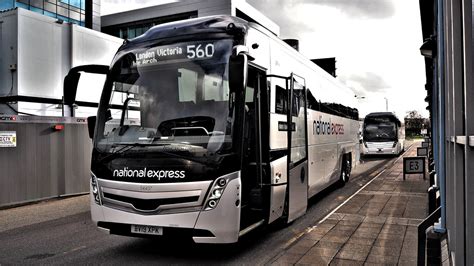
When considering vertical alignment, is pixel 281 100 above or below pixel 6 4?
below

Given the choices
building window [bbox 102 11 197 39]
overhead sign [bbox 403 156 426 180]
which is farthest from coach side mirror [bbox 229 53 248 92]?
building window [bbox 102 11 197 39]

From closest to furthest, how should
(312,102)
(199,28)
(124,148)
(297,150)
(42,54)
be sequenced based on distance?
(124,148) → (199,28) → (297,150) → (312,102) → (42,54)

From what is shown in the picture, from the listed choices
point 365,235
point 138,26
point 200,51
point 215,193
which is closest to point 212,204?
point 215,193

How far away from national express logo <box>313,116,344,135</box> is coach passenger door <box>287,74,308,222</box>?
1580 mm

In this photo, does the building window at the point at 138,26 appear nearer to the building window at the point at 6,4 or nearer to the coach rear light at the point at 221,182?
the building window at the point at 6,4

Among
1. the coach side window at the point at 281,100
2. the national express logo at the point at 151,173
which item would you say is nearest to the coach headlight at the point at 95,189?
the national express logo at the point at 151,173

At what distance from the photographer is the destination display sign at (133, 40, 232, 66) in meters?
5.72

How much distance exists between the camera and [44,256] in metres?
6.12

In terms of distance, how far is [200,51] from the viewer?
577 cm

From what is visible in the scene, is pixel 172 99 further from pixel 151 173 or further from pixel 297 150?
pixel 297 150

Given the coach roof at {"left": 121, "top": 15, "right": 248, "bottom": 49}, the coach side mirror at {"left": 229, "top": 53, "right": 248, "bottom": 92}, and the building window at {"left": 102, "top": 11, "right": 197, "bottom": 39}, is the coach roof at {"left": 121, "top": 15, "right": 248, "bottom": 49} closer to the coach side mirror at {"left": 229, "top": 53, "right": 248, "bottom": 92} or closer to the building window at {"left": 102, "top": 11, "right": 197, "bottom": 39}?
the coach side mirror at {"left": 229, "top": 53, "right": 248, "bottom": 92}

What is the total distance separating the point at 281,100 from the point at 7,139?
25.2 feet

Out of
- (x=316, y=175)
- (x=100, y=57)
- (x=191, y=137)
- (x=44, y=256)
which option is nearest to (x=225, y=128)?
(x=191, y=137)

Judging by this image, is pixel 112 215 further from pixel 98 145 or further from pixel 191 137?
pixel 191 137
